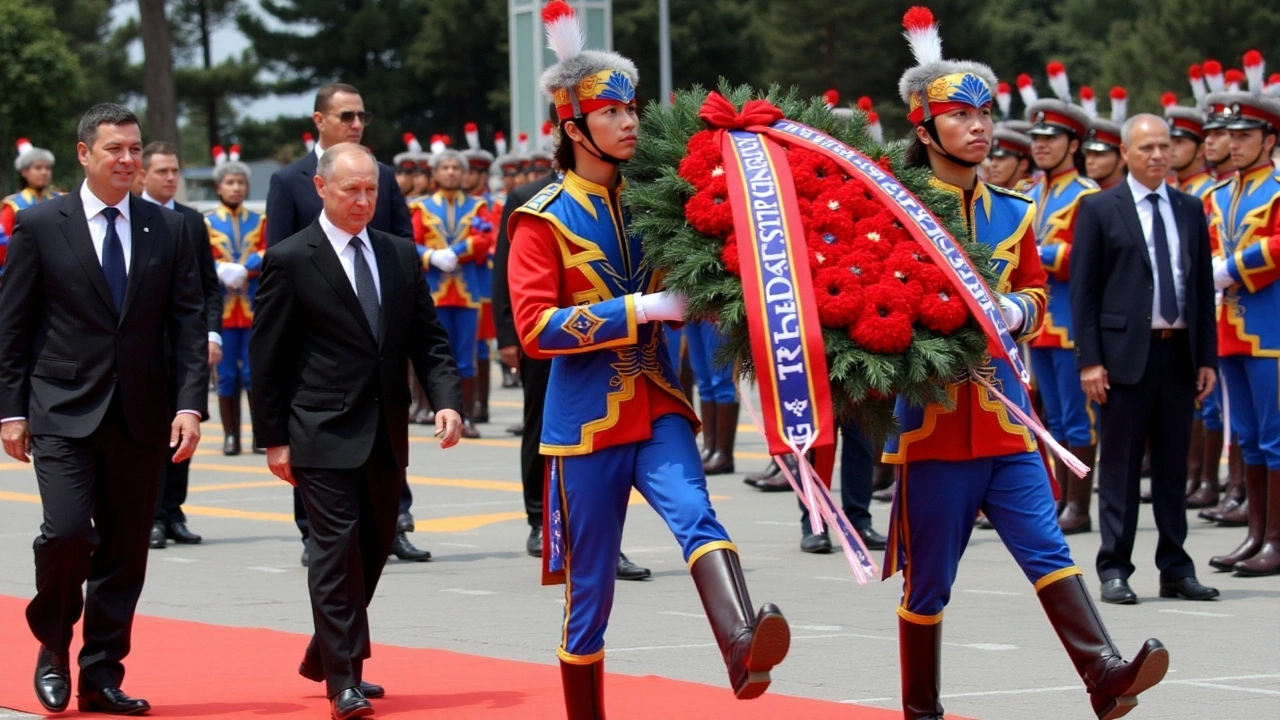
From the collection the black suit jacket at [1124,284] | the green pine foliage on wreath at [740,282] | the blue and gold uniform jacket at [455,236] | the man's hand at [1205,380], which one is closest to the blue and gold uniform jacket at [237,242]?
the blue and gold uniform jacket at [455,236]

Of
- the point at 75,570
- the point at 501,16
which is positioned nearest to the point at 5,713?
the point at 75,570

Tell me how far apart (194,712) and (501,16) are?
51.4 m

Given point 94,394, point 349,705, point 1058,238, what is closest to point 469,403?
point 1058,238

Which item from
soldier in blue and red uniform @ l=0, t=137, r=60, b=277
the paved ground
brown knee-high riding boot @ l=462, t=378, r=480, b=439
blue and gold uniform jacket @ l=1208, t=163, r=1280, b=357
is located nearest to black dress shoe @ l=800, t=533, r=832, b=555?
the paved ground

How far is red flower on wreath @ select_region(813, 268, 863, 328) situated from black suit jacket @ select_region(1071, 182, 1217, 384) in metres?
3.61

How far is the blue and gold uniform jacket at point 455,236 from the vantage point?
1722cm

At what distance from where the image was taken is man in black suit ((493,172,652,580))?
9.84 metres

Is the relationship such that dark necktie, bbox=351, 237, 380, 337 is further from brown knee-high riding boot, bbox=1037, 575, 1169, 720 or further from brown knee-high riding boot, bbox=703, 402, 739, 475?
brown knee-high riding boot, bbox=703, 402, 739, 475

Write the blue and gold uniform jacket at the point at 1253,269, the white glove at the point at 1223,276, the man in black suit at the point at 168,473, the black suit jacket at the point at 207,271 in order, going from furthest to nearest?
→ the man in black suit at the point at 168,473 < the white glove at the point at 1223,276 < the blue and gold uniform jacket at the point at 1253,269 < the black suit jacket at the point at 207,271

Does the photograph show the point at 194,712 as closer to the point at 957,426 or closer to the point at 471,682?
the point at 471,682

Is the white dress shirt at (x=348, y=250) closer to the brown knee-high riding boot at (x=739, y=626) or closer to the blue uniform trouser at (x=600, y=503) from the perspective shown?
the blue uniform trouser at (x=600, y=503)

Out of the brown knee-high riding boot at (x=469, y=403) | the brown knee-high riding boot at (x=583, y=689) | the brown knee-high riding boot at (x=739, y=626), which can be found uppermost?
the brown knee-high riding boot at (x=739, y=626)

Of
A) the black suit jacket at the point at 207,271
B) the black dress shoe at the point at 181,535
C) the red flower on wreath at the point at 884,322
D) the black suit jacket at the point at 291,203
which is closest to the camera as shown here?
the red flower on wreath at the point at 884,322

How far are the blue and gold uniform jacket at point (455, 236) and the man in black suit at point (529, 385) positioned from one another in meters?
6.56
